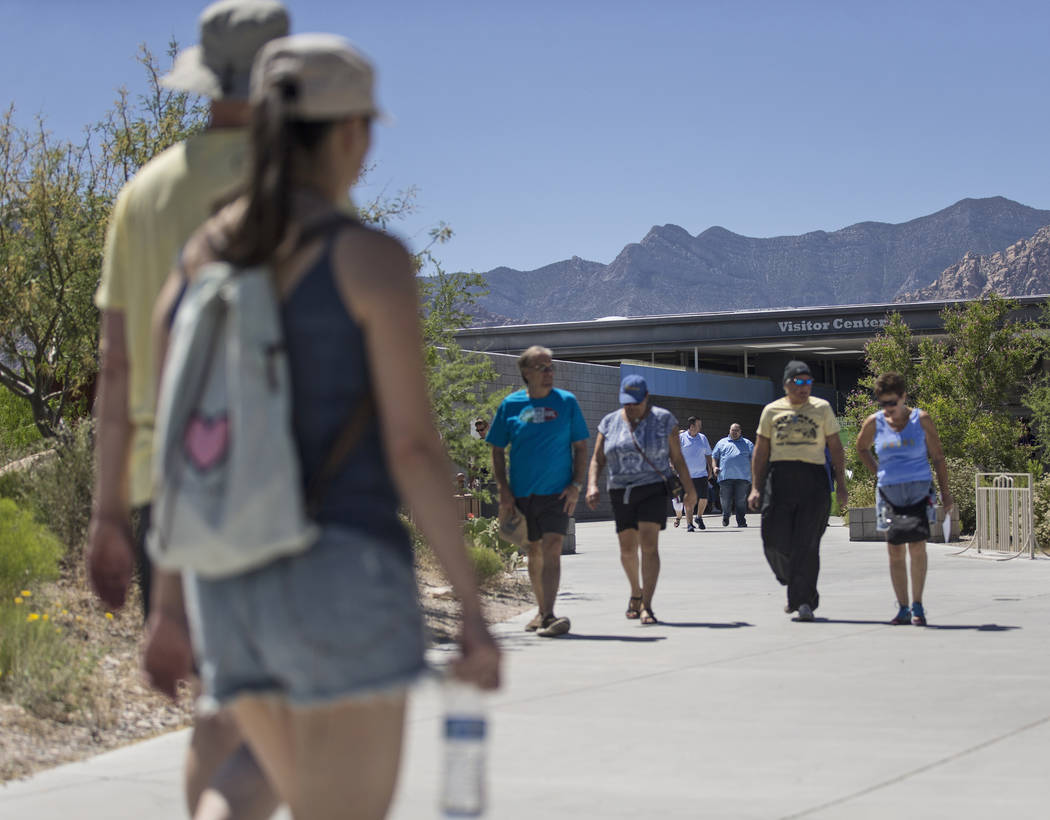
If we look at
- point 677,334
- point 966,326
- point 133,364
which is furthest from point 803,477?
point 677,334

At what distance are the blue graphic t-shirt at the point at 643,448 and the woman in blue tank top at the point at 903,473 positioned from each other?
55.4 inches

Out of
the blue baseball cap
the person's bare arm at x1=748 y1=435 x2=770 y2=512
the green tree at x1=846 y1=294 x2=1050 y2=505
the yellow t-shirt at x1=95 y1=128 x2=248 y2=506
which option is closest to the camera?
the yellow t-shirt at x1=95 y1=128 x2=248 y2=506

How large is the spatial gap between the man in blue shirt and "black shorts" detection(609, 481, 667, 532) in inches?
542

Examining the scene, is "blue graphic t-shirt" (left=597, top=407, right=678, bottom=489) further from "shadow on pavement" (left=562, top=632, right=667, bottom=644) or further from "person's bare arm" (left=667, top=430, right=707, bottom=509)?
"shadow on pavement" (left=562, top=632, right=667, bottom=644)

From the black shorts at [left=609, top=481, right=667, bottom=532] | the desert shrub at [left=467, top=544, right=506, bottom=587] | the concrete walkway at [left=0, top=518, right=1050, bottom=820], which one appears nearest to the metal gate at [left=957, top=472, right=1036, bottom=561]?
the concrete walkway at [left=0, top=518, right=1050, bottom=820]

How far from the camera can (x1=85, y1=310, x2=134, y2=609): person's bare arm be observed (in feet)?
9.89

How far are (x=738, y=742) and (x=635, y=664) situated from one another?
2296mm

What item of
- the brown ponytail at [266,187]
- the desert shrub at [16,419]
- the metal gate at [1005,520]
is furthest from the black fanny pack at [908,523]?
the desert shrub at [16,419]

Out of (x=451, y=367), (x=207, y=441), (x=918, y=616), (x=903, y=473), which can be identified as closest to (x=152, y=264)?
(x=207, y=441)

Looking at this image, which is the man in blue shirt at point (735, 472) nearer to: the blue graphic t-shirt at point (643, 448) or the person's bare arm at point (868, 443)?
the person's bare arm at point (868, 443)

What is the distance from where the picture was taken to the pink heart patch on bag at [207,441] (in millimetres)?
2340

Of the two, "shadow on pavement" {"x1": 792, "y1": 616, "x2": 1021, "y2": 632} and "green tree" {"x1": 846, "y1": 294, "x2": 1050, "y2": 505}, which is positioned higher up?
"green tree" {"x1": 846, "y1": 294, "x2": 1050, "y2": 505}

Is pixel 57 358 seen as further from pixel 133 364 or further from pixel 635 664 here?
pixel 133 364

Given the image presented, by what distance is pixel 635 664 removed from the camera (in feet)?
26.7
